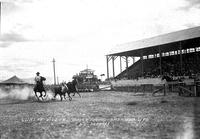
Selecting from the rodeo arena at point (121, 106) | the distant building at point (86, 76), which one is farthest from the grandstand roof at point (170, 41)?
the distant building at point (86, 76)

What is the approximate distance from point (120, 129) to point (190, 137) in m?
1.91

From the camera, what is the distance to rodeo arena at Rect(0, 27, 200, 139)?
7234 mm

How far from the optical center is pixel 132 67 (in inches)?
1943

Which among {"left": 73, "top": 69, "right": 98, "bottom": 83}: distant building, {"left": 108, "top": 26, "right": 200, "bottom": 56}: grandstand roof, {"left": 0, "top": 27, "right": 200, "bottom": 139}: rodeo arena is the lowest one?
{"left": 0, "top": 27, "right": 200, "bottom": 139}: rodeo arena

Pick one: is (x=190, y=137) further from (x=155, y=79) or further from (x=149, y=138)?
(x=155, y=79)

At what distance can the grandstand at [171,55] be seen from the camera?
108 feet

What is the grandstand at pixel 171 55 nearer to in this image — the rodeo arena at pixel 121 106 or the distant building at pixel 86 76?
the rodeo arena at pixel 121 106

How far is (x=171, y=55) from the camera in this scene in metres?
42.8

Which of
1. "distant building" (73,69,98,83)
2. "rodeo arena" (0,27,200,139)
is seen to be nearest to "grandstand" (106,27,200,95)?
"rodeo arena" (0,27,200,139)

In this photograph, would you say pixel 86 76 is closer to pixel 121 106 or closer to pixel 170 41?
pixel 170 41

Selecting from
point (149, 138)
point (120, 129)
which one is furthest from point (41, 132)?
point (149, 138)

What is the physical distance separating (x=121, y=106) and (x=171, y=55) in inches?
1191

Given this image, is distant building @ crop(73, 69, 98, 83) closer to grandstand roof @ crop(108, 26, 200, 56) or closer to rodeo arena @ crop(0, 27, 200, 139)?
rodeo arena @ crop(0, 27, 200, 139)

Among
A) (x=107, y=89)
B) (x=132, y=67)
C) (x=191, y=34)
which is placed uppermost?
(x=191, y=34)
